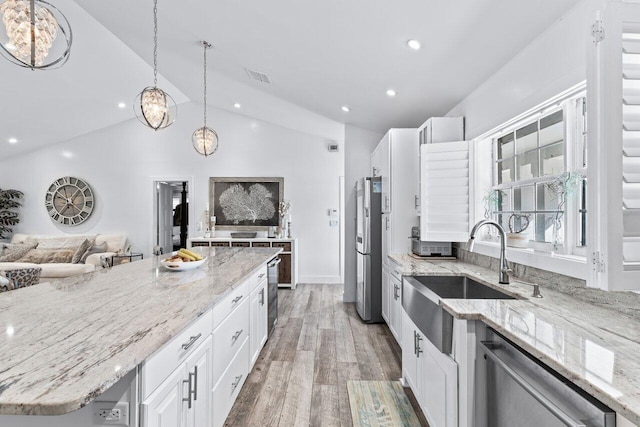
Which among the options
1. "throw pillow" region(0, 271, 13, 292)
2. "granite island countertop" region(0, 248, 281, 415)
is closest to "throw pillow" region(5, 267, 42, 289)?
"throw pillow" region(0, 271, 13, 292)

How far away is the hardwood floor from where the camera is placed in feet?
6.88

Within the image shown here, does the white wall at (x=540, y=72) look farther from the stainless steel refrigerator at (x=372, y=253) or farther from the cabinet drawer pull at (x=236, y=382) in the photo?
the cabinet drawer pull at (x=236, y=382)

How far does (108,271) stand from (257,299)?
3.67 ft

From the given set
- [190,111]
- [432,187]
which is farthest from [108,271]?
[190,111]

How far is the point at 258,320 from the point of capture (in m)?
2.80

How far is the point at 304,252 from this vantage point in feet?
20.6

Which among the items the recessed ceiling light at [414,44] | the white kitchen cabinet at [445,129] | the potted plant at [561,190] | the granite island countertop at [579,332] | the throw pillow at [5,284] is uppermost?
the recessed ceiling light at [414,44]

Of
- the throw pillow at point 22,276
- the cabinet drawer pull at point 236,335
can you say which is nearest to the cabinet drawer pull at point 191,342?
the cabinet drawer pull at point 236,335

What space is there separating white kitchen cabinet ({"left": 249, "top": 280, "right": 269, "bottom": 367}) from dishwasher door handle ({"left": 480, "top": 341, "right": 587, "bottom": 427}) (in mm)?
1729

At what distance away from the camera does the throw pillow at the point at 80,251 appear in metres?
5.71

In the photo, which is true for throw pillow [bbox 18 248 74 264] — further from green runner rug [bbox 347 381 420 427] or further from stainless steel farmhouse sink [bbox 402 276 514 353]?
stainless steel farmhouse sink [bbox 402 276 514 353]

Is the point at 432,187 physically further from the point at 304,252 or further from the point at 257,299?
the point at 304,252

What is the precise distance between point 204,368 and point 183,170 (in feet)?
18.3

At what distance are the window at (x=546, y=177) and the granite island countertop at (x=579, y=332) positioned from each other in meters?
0.38
